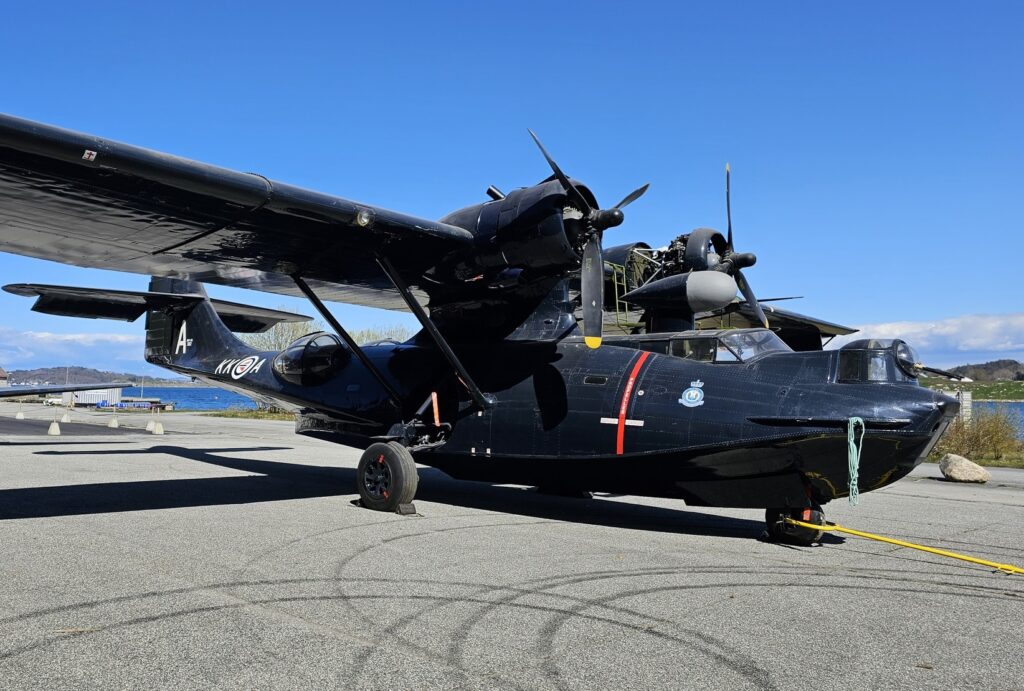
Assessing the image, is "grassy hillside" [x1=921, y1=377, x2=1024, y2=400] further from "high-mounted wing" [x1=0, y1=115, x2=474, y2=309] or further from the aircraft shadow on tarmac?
"high-mounted wing" [x1=0, y1=115, x2=474, y2=309]

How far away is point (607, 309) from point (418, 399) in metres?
4.92

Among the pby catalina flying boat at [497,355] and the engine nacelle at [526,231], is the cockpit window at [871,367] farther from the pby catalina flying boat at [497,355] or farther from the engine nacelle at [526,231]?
the engine nacelle at [526,231]

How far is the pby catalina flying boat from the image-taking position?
7762mm

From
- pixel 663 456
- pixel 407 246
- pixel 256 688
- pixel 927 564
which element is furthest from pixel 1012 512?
pixel 256 688

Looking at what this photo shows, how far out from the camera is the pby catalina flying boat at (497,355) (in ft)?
25.5

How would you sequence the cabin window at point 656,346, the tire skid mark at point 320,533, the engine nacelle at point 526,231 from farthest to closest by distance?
the cabin window at point 656,346, the engine nacelle at point 526,231, the tire skid mark at point 320,533

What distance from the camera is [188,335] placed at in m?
15.5

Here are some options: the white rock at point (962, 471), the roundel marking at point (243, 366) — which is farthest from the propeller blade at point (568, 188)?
the white rock at point (962, 471)

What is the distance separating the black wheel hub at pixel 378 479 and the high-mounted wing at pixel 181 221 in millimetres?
2802

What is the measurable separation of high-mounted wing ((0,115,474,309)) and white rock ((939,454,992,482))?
43.6 feet

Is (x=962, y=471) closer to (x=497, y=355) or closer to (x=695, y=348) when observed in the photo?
(x=695, y=348)

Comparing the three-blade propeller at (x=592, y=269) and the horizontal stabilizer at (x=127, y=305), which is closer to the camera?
the three-blade propeller at (x=592, y=269)

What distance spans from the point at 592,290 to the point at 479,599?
5.04 meters

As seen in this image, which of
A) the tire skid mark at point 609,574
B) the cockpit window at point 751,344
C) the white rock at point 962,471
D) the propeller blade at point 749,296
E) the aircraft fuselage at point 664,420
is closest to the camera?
the tire skid mark at point 609,574
